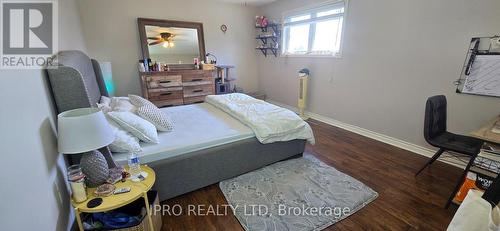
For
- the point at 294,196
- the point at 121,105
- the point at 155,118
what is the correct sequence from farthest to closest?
1. the point at 121,105
2. the point at 155,118
3. the point at 294,196

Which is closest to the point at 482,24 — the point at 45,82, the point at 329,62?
the point at 329,62

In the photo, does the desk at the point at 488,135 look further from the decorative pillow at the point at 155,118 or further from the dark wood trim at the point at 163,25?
the dark wood trim at the point at 163,25

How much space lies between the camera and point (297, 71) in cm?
425

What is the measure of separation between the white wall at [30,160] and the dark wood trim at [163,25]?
9.50 ft

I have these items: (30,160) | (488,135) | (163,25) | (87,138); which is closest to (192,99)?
(163,25)

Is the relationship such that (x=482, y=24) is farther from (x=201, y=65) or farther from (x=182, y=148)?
(x=201, y=65)

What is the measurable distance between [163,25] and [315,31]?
283 centimetres

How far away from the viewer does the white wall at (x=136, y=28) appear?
137 inches

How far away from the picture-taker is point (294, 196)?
1866 mm

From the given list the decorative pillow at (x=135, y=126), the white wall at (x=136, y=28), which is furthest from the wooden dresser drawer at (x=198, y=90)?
the decorative pillow at (x=135, y=126)

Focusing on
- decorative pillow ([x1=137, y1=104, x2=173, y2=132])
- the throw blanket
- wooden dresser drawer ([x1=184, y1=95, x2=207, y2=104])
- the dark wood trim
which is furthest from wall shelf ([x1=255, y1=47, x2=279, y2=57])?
decorative pillow ([x1=137, y1=104, x2=173, y2=132])

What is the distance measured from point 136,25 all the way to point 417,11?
425 centimetres

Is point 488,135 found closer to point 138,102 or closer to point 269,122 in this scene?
point 269,122

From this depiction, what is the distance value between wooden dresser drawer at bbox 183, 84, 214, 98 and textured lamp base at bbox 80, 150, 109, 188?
2836 mm
